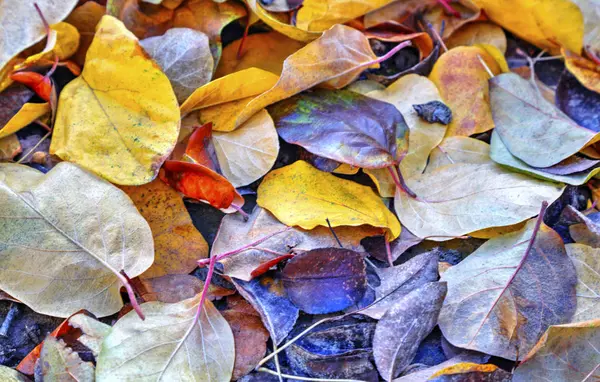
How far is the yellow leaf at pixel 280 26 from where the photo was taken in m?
0.94

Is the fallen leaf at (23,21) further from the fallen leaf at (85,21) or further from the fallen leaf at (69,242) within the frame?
the fallen leaf at (69,242)

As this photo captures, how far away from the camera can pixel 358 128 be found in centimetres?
89

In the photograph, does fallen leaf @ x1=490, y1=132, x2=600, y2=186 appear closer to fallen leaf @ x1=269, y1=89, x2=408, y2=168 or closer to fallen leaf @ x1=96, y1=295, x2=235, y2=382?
fallen leaf @ x1=269, y1=89, x2=408, y2=168

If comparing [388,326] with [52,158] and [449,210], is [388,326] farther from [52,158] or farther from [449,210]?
[52,158]

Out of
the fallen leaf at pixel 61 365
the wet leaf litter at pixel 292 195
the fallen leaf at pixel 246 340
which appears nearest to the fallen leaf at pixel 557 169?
the wet leaf litter at pixel 292 195

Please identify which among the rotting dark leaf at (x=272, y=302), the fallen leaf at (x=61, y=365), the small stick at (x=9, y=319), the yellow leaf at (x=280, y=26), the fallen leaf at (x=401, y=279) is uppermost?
the yellow leaf at (x=280, y=26)

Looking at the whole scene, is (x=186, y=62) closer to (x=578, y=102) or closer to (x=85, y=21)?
(x=85, y=21)

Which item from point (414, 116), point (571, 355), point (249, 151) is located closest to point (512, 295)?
point (571, 355)

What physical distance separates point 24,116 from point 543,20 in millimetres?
844

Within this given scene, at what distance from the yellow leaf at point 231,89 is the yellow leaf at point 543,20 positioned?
0.41 m

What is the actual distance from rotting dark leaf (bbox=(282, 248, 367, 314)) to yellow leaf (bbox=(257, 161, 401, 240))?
47 millimetres

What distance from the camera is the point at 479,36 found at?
106 cm

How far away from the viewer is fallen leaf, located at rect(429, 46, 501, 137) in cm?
97

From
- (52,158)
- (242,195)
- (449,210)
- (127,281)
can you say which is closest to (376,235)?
(449,210)
